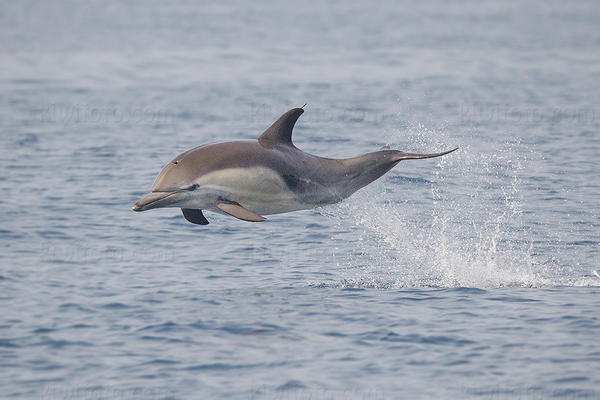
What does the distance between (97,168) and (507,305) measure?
1261cm

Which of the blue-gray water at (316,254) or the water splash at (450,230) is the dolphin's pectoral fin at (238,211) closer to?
the blue-gray water at (316,254)

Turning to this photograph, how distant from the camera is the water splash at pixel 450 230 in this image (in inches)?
589

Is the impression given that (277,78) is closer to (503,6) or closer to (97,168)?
(97,168)

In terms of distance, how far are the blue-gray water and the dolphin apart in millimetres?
850

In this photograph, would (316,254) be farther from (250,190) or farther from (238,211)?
(238,211)

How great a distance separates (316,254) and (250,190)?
3.81 meters

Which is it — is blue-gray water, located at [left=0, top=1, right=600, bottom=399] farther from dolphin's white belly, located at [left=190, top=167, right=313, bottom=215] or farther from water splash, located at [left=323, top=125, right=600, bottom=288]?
dolphin's white belly, located at [left=190, top=167, right=313, bottom=215]

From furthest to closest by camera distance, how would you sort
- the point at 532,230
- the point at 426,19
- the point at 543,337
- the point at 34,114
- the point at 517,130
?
1. the point at 426,19
2. the point at 34,114
3. the point at 517,130
4. the point at 532,230
5. the point at 543,337

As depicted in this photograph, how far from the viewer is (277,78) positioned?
41469 mm

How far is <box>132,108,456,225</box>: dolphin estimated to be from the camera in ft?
41.4

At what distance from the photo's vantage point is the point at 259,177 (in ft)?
42.5

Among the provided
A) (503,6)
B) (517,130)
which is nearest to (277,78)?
(517,130)

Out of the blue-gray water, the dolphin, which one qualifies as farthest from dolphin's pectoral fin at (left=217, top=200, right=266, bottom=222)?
the blue-gray water

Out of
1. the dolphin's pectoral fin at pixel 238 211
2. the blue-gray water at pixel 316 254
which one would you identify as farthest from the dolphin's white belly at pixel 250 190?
the blue-gray water at pixel 316 254
